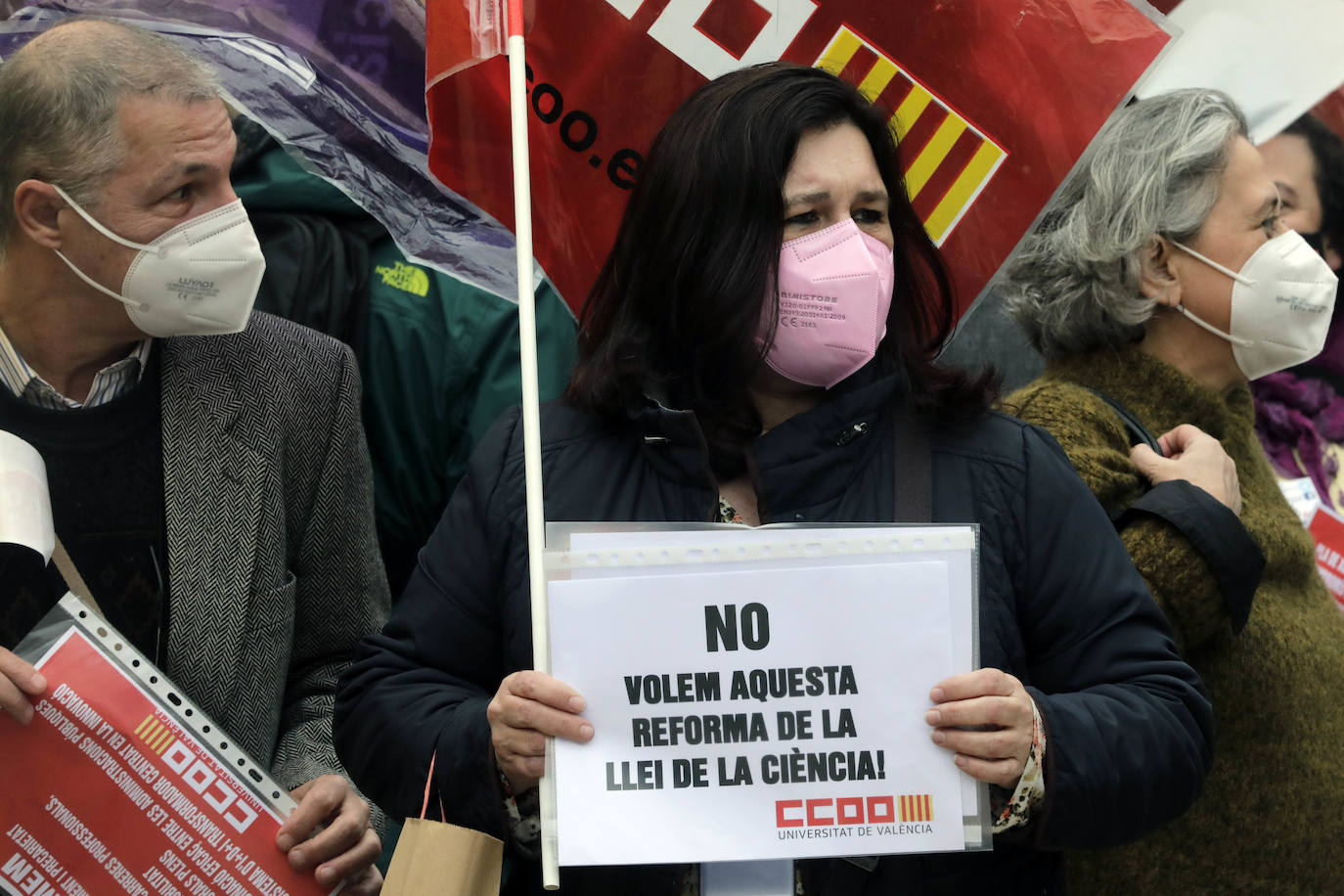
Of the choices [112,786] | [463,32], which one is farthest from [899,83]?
[112,786]

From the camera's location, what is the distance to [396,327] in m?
3.54

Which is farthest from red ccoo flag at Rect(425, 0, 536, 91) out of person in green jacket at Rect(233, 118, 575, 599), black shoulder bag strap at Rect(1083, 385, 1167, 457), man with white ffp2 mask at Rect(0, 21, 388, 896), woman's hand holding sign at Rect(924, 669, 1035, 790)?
black shoulder bag strap at Rect(1083, 385, 1167, 457)

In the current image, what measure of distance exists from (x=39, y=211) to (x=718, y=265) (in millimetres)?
1246

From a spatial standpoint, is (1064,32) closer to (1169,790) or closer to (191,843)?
(1169,790)

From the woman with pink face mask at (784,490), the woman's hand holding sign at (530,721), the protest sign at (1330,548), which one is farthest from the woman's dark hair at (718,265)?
the protest sign at (1330,548)

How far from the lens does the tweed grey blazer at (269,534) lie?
8.98ft

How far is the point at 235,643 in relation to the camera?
2.75 meters

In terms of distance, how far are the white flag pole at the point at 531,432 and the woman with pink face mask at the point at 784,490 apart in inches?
2.8

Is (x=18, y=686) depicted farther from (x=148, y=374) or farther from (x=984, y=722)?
(x=984, y=722)

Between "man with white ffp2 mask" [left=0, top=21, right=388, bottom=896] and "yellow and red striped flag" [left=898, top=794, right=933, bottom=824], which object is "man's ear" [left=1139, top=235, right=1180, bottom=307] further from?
"man with white ffp2 mask" [left=0, top=21, right=388, bottom=896]

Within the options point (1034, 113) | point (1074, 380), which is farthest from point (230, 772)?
point (1074, 380)

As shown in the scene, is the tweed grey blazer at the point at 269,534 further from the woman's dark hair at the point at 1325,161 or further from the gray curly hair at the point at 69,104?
the woman's dark hair at the point at 1325,161

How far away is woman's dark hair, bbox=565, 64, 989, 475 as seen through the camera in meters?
2.43

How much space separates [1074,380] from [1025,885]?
5.20 feet
